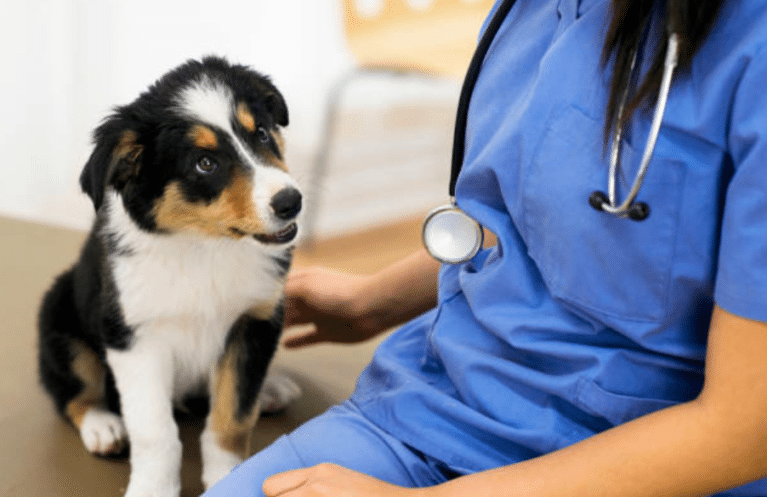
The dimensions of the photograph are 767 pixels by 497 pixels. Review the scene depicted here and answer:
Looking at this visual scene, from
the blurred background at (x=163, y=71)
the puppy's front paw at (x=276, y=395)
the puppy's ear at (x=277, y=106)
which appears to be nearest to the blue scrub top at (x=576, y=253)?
the puppy's front paw at (x=276, y=395)

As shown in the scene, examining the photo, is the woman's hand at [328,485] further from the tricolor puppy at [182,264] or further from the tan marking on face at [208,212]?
the tan marking on face at [208,212]

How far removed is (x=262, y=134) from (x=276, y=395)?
16.8 inches

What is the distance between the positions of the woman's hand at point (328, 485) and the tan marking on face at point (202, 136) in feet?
1.80

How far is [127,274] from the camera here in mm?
1351

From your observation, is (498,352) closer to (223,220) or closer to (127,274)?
(223,220)

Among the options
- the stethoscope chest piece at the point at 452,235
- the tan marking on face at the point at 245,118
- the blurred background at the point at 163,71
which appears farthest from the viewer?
the blurred background at the point at 163,71

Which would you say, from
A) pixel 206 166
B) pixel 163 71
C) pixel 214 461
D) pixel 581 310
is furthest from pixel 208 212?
pixel 163 71

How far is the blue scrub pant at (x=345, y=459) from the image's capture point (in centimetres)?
105

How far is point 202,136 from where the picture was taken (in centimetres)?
134

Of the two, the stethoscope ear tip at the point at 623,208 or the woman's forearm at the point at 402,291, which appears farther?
the woman's forearm at the point at 402,291

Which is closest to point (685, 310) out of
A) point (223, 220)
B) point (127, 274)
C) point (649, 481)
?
point (649, 481)

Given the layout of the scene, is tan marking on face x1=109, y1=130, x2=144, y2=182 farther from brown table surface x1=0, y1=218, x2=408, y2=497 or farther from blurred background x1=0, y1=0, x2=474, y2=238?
blurred background x1=0, y1=0, x2=474, y2=238

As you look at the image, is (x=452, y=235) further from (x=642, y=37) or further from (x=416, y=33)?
(x=416, y=33)

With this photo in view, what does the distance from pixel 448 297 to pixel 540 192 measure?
0.24 metres
